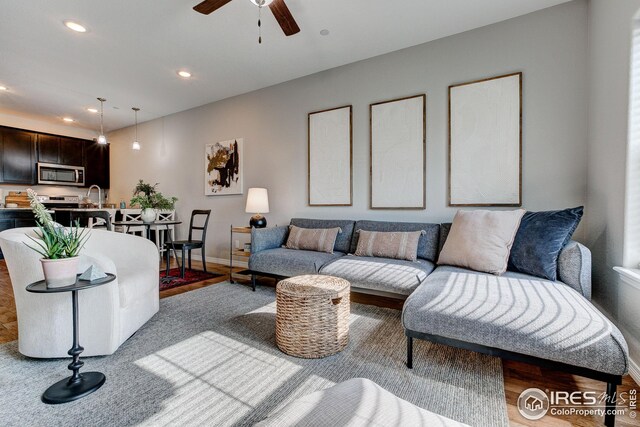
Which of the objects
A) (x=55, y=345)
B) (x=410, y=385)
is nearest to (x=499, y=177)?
(x=410, y=385)

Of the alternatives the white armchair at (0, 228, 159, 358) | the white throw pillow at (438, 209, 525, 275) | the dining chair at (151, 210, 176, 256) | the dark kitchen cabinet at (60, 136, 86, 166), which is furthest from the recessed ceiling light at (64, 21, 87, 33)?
the dark kitchen cabinet at (60, 136, 86, 166)

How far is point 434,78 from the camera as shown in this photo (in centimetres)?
307

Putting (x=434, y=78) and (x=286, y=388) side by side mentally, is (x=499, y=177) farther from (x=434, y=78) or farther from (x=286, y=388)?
(x=286, y=388)

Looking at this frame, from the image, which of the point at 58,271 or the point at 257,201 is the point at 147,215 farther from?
the point at 58,271

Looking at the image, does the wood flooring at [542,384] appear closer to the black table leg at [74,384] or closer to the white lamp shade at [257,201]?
the black table leg at [74,384]

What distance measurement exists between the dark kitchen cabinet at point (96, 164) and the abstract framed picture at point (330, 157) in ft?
18.4

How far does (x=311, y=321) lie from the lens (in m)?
1.84

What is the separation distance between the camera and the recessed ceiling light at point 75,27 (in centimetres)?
277

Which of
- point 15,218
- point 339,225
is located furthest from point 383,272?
point 15,218

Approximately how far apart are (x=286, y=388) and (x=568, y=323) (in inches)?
55.9

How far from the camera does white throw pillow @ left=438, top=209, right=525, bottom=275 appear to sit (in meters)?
2.25

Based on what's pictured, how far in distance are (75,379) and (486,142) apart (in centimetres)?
355

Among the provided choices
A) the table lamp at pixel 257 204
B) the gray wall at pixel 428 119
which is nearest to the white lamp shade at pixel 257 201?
the table lamp at pixel 257 204

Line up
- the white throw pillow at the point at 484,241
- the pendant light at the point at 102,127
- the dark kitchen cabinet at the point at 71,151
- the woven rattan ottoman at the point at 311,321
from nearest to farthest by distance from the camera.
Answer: the woven rattan ottoman at the point at 311,321 → the white throw pillow at the point at 484,241 → the pendant light at the point at 102,127 → the dark kitchen cabinet at the point at 71,151
